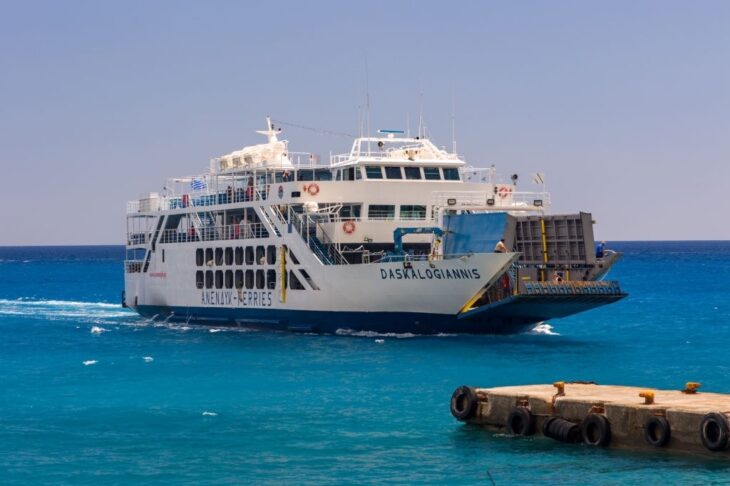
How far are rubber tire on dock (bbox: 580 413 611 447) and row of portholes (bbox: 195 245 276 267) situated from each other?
91.6 feet

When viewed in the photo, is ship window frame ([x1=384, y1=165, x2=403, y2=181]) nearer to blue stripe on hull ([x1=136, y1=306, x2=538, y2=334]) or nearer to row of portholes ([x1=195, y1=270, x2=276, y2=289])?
blue stripe on hull ([x1=136, y1=306, x2=538, y2=334])

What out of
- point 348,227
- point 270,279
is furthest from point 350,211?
point 270,279

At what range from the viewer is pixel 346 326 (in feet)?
160

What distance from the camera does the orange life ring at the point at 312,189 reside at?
5012cm

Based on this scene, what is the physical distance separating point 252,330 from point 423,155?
35.3 ft

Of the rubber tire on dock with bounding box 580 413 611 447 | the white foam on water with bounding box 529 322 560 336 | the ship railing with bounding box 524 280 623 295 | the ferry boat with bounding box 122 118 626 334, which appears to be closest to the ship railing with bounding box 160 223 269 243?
the ferry boat with bounding box 122 118 626 334

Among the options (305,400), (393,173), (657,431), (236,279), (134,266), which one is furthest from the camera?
(134,266)

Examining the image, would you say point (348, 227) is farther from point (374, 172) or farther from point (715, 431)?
point (715, 431)

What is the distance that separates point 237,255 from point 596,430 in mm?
31208

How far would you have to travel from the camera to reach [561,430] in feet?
85.1

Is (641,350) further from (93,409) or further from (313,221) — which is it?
(93,409)

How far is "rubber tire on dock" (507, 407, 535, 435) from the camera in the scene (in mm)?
26719

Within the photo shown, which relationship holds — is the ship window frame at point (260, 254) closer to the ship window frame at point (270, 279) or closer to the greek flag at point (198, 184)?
the ship window frame at point (270, 279)

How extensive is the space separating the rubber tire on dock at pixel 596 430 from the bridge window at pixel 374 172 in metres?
25.6
